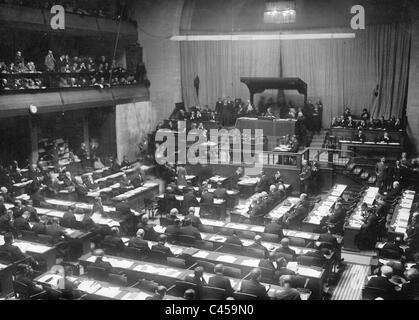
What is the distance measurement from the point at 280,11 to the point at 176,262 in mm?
8656

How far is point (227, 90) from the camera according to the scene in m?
28.4

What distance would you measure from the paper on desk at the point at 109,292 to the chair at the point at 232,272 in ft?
7.32

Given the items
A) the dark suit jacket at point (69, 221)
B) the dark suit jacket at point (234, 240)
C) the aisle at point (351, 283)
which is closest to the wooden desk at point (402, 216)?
the aisle at point (351, 283)

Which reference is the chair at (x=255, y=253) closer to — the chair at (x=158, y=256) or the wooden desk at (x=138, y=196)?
the chair at (x=158, y=256)

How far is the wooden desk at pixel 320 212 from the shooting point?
525 inches

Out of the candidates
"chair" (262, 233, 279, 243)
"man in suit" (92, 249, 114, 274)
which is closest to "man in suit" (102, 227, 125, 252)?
"man in suit" (92, 249, 114, 274)

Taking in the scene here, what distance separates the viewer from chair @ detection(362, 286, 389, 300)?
9.23m

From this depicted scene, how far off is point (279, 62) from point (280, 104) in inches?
95.4

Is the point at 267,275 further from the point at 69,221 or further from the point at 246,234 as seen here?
the point at 69,221

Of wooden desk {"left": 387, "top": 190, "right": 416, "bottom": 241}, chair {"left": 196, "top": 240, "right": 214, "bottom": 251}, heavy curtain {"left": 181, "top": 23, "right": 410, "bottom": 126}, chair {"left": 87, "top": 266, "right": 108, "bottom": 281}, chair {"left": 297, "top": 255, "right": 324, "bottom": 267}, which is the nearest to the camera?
chair {"left": 87, "top": 266, "right": 108, "bottom": 281}

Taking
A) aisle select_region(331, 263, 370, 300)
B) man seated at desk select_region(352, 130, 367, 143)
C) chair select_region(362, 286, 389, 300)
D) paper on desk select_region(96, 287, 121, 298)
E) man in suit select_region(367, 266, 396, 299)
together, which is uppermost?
man seated at desk select_region(352, 130, 367, 143)

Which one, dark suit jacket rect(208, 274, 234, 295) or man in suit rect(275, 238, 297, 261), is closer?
dark suit jacket rect(208, 274, 234, 295)

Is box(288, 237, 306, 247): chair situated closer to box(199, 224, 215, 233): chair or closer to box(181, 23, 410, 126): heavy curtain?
box(199, 224, 215, 233): chair

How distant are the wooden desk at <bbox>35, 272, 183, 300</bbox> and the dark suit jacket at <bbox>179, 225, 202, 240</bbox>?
3.16 metres
